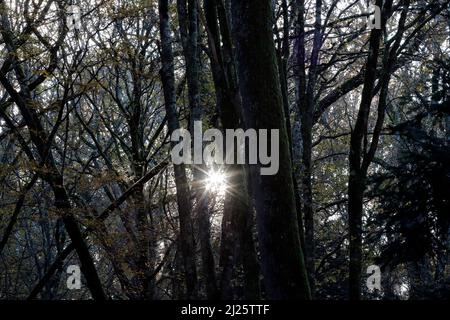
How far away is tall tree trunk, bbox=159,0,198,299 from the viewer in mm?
7172

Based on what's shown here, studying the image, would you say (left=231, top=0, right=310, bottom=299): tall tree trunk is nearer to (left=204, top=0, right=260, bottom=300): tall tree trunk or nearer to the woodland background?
the woodland background

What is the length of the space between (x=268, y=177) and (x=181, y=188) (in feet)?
10.6

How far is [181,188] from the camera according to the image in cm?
737

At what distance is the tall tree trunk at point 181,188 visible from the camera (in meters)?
7.17

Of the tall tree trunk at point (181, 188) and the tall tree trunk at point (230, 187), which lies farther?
the tall tree trunk at point (181, 188)

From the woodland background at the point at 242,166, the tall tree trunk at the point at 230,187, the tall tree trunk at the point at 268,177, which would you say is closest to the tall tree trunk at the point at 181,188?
the woodland background at the point at 242,166

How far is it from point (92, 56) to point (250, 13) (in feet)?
23.7

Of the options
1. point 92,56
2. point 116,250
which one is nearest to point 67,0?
point 92,56

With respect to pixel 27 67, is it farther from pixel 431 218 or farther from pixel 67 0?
pixel 431 218

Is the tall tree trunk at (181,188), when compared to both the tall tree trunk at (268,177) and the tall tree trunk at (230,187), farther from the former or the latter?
the tall tree trunk at (268,177)

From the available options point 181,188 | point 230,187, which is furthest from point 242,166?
point 181,188

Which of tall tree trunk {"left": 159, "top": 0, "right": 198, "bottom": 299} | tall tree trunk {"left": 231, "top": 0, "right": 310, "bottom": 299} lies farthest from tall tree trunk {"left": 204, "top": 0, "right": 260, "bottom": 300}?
tall tree trunk {"left": 231, "top": 0, "right": 310, "bottom": 299}

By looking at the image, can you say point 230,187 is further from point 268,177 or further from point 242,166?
point 268,177

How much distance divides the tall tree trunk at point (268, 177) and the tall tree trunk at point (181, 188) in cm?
297
